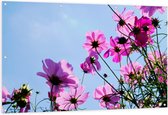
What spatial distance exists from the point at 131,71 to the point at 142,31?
197 mm

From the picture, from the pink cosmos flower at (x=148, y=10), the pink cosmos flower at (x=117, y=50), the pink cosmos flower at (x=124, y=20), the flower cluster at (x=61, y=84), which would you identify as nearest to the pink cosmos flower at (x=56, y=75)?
the flower cluster at (x=61, y=84)

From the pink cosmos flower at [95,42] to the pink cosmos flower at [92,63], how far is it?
1.0 inches

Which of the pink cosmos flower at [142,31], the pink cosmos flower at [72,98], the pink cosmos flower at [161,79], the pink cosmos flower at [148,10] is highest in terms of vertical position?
the pink cosmos flower at [148,10]

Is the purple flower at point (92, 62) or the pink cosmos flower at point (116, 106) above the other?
the purple flower at point (92, 62)

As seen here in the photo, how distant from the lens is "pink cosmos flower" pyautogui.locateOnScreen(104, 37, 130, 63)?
2.25 m

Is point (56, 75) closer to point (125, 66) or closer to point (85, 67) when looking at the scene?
point (85, 67)

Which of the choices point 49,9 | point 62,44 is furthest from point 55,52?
point 49,9

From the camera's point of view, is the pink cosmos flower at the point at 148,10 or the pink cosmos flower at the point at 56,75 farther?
the pink cosmos flower at the point at 148,10

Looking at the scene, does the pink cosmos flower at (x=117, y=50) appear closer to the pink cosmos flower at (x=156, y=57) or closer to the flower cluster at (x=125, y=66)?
the flower cluster at (x=125, y=66)

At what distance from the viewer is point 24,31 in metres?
2.17

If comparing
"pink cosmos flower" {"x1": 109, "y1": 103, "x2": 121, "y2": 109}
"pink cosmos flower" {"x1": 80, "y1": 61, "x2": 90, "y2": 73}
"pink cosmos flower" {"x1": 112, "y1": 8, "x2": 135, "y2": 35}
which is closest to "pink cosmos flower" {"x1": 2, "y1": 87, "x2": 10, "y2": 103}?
"pink cosmos flower" {"x1": 80, "y1": 61, "x2": 90, "y2": 73}

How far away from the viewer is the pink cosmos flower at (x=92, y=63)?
2228 millimetres

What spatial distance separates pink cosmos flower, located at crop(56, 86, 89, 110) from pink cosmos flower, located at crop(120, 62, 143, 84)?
0.21 meters

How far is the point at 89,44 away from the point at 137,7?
12.0 inches
